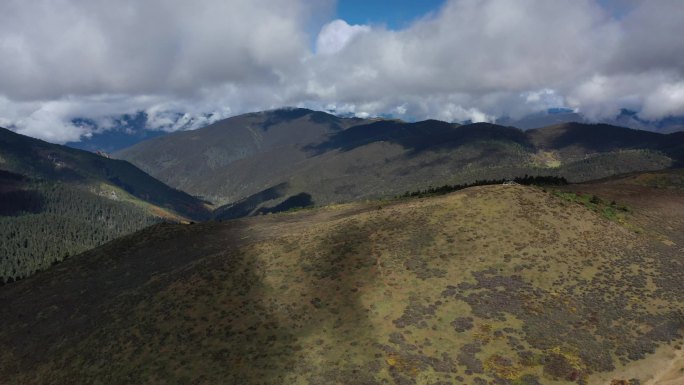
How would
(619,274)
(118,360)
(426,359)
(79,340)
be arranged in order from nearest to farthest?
(426,359)
(118,360)
(619,274)
(79,340)

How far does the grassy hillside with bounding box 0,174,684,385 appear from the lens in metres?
42.8

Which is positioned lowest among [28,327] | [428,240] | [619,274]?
[28,327]

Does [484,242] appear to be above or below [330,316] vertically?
above

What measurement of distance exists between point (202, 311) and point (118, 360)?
10573 millimetres

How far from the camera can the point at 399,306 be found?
5119 centimetres

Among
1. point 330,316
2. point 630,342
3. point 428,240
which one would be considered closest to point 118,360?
point 330,316

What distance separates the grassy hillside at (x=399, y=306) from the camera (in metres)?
42.8

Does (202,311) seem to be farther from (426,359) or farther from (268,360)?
(426,359)

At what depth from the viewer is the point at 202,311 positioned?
56.2m

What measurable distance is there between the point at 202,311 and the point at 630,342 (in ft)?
159

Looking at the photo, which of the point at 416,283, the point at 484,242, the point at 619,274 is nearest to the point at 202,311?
the point at 416,283

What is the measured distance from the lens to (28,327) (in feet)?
224

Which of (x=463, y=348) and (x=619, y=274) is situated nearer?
(x=463, y=348)

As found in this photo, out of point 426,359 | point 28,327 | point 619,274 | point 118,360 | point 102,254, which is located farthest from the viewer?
point 102,254
